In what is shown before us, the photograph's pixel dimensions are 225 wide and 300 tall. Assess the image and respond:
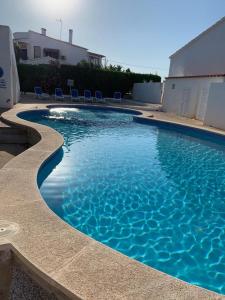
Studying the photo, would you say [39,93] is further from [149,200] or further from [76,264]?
[76,264]

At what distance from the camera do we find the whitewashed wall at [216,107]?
1294 centimetres

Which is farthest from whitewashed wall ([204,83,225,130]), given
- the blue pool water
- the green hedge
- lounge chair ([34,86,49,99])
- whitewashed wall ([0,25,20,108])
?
the green hedge

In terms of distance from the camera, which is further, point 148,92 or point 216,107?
point 148,92

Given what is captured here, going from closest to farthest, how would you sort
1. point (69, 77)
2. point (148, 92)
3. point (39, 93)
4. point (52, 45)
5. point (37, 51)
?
point (39, 93), point (69, 77), point (148, 92), point (37, 51), point (52, 45)

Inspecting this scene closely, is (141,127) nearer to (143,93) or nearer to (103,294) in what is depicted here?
(103,294)

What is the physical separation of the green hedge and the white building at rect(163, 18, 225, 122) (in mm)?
8366

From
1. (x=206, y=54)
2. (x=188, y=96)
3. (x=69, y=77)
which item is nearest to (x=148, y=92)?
(x=69, y=77)

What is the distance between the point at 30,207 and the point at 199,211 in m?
3.32

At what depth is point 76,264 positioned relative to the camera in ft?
8.48

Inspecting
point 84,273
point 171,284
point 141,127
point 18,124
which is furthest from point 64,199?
point 141,127

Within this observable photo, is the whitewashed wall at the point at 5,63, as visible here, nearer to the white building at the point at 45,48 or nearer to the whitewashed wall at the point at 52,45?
the white building at the point at 45,48

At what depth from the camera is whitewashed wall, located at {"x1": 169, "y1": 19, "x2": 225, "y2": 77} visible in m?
17.3

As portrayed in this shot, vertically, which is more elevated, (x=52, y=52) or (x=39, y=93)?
(x=52, y=52)

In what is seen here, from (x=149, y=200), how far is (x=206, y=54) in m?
16.5
